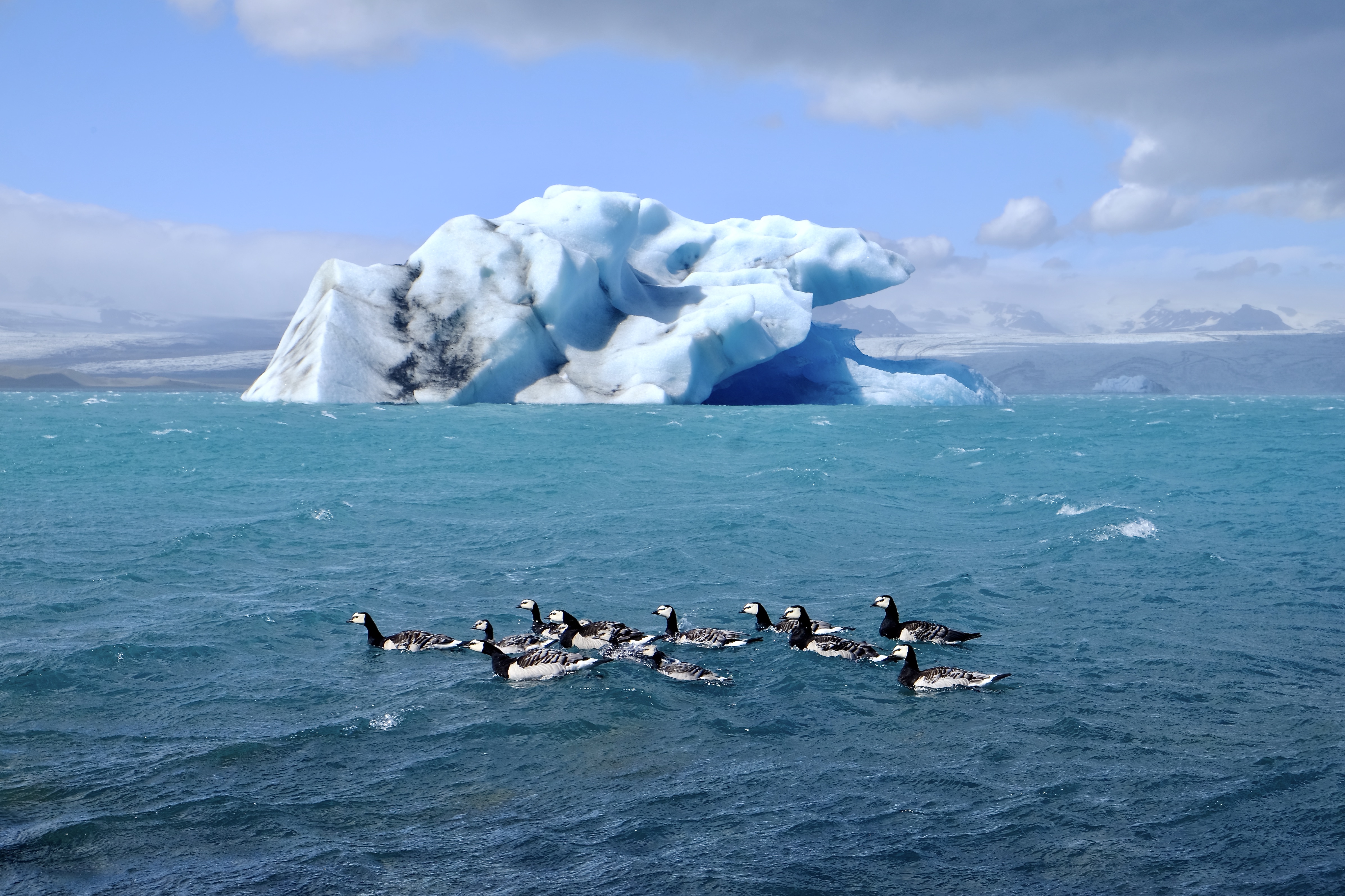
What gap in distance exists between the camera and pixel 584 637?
1157cm

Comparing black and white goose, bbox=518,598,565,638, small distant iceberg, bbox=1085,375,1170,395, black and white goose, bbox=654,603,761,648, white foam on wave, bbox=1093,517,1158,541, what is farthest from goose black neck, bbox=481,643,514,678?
small distant iceberg, bbox=1085,375,1170,395

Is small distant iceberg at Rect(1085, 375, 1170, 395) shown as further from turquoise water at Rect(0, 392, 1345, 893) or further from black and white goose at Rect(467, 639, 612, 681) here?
black and white goose at Rect(467, 639, 612, 681)

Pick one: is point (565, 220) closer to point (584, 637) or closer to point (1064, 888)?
point (584, 637)

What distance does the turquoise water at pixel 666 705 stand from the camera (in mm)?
6602

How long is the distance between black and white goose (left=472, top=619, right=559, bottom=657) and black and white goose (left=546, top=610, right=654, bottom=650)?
0.17m

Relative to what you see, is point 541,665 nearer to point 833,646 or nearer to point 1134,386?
point 833,646

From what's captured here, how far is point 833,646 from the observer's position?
11.3 meters

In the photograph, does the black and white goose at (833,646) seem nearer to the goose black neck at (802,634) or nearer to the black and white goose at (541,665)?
the goose black neck at (802,634)

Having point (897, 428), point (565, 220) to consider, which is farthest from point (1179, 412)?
point (565, 220)

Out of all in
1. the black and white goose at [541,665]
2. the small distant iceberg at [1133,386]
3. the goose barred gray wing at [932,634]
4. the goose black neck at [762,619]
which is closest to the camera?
the black and white goose at [541,665]

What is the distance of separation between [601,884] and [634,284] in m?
53.4

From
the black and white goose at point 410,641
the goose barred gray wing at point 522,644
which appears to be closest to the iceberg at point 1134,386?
the goose barred gray wing at point 522,644

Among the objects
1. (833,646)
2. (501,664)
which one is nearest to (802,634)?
(833,646)

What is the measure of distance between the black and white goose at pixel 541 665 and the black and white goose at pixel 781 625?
2596 millimetres
